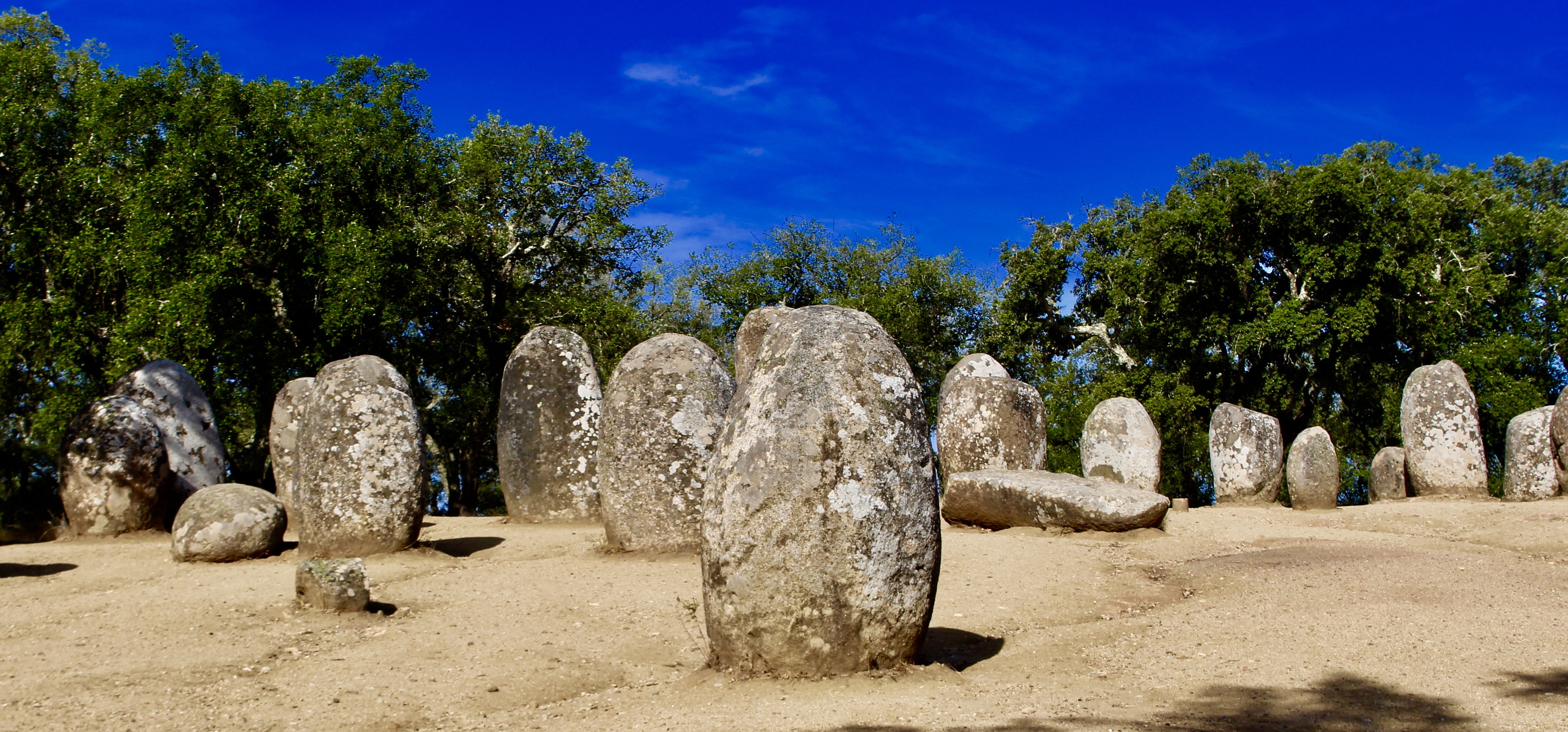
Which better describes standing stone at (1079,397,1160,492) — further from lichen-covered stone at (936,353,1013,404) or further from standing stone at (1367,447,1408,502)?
standing stone at (1367,447,1408,502)

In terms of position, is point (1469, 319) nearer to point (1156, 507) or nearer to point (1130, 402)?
point (1130, 402)

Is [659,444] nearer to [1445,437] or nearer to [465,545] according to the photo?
[465,545]

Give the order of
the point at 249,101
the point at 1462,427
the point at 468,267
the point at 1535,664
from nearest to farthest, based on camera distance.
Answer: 1. the point at 1535,664
2. the point at 1462,427
3. the point at 249,101
4. the point at 468,267

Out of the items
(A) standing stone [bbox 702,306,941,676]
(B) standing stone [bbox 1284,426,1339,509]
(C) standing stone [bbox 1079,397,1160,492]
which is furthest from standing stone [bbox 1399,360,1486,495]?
(A) standing stone [bbox 702,306,941,676]

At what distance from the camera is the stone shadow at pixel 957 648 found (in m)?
5.68

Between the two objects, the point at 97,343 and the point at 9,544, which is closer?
the point at 9,544

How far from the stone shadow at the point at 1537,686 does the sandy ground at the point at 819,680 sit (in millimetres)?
21

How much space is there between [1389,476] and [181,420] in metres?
19.9

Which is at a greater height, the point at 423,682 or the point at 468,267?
the point at 468,267

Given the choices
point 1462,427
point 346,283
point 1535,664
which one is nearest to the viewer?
point 1535,664

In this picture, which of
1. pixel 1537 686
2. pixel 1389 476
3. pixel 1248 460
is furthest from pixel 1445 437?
pixel 1537 686

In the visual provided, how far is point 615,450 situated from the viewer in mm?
10086

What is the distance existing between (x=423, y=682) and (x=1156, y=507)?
8794mm

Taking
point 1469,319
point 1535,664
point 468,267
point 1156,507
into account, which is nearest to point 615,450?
point 1156,507
